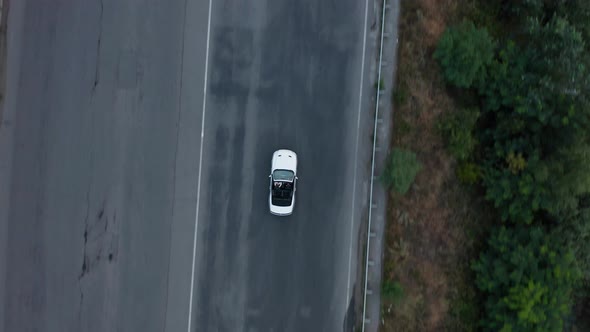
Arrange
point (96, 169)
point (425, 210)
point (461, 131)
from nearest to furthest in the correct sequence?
point (461, 131), point (96, 169), point (425, 210)

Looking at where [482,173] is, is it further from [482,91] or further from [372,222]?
[372,222]

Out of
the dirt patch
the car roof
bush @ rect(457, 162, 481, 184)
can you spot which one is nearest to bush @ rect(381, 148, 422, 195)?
the dirt patch

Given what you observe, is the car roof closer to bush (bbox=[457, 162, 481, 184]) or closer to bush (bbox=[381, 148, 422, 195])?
bush (bbox=[381, 148, 422, 195])

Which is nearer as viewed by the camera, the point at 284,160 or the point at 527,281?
the point at 527,281

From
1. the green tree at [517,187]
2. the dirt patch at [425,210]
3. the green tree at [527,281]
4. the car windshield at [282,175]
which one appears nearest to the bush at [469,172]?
the green tree at [517,187]

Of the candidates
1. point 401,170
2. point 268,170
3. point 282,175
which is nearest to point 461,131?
point 401,170

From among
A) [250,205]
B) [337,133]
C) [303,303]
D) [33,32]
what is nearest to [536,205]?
[337,133]

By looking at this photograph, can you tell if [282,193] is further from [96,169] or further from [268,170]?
[96,169]
